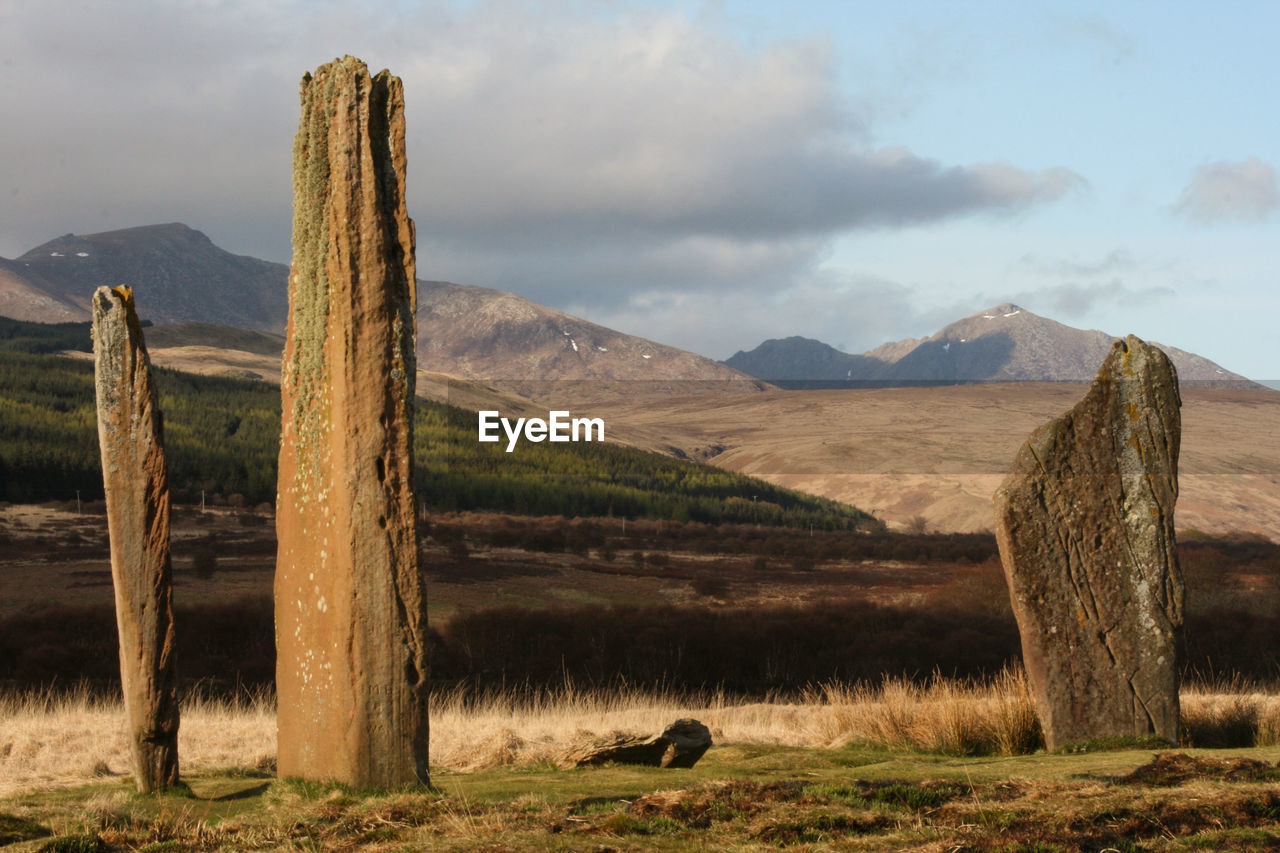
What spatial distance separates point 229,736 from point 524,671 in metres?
12.7

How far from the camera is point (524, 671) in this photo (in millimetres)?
25781

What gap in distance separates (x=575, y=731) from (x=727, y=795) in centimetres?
576

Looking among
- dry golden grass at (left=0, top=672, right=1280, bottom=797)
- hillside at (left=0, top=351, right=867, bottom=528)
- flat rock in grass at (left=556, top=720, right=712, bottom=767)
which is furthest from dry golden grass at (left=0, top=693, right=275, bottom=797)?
hillside at (left=0, top=351, right=867, bottom=528)

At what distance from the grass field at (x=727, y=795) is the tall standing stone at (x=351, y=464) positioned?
0.56m

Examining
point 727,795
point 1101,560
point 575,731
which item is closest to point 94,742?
point 575,731

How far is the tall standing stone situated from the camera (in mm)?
8844

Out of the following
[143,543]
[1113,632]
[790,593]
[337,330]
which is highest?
[337,330]

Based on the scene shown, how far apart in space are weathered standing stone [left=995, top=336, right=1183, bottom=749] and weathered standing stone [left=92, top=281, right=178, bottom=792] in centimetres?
855

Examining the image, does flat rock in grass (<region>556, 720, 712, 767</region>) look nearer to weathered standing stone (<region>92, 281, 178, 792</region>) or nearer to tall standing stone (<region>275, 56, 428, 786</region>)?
tall standing stone (<region>275, 56, 428, 786</region>)

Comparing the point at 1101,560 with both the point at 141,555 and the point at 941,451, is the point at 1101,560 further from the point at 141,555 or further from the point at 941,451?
the point at 941,451

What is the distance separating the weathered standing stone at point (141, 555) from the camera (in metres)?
9.23

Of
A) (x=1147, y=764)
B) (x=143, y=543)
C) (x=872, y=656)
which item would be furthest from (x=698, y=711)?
(x=872, y=656)

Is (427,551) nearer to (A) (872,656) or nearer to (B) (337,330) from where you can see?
(A) (872,656)

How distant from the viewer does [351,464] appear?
8906mm
